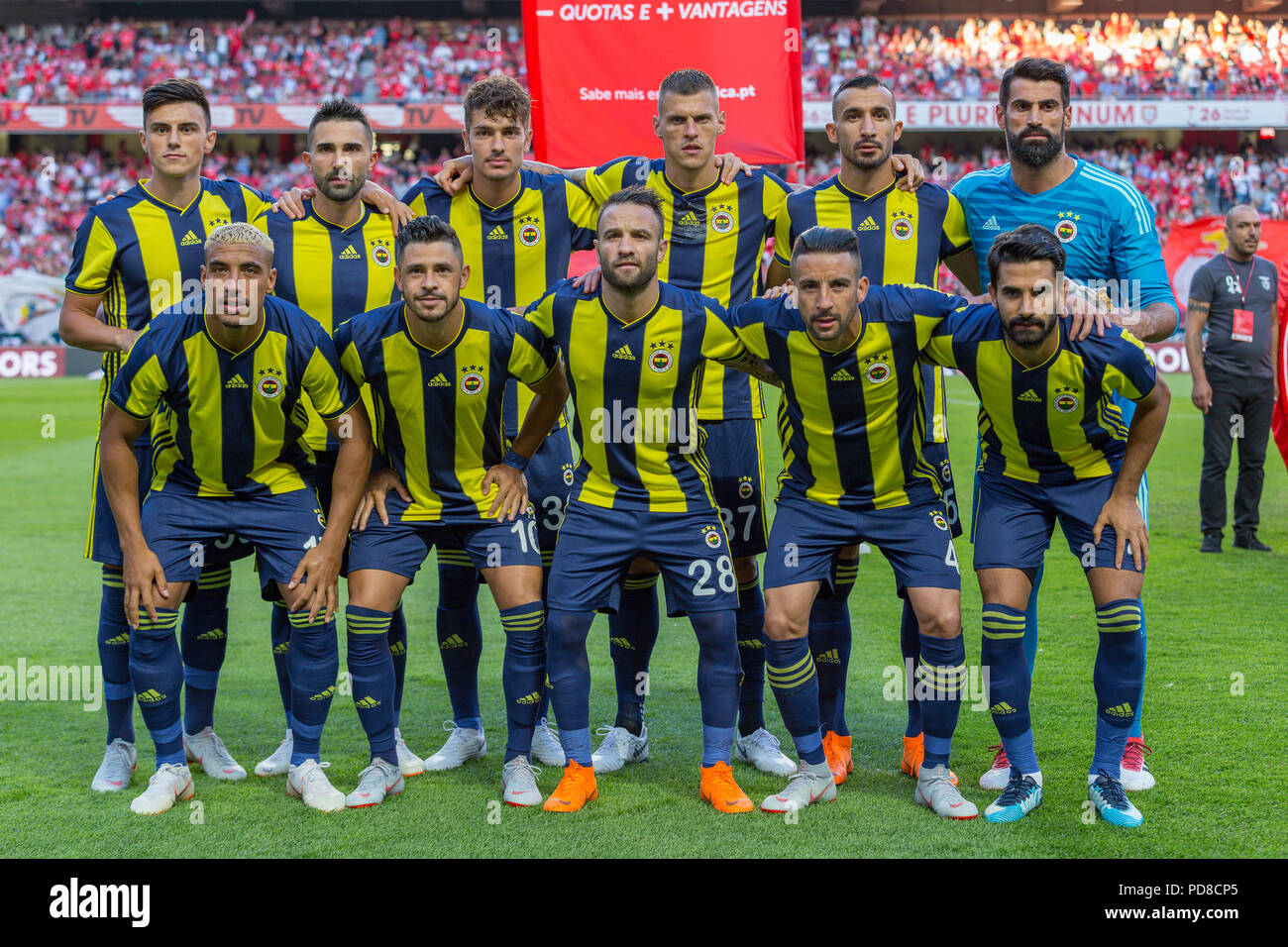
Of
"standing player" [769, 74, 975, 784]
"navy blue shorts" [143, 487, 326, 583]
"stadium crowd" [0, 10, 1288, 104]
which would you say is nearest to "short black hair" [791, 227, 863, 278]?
"standing player" [769, 74, 975, 784]

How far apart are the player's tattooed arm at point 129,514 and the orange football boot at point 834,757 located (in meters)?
2.42

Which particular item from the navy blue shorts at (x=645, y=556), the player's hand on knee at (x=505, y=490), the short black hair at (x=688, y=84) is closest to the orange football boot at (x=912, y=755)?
the navy blue shorts at (x=645, y=556)

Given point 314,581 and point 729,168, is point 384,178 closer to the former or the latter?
point 729,168

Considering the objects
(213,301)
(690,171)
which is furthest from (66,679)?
(690,171)

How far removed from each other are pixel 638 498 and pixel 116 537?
192 cm

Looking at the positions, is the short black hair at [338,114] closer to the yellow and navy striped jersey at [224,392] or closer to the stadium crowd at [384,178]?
the yellow and navy striped jersey at [224,392]

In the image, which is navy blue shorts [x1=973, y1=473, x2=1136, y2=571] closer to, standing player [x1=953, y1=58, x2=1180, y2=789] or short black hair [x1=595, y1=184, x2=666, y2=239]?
standing player [x1=953, y1=58, x2=1180, y2=789]

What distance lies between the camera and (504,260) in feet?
16.1

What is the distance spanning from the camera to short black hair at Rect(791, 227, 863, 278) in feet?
13.4

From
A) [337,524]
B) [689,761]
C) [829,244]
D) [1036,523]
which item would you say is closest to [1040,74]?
[829,244]

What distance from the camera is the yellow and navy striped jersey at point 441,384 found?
4371 mm
